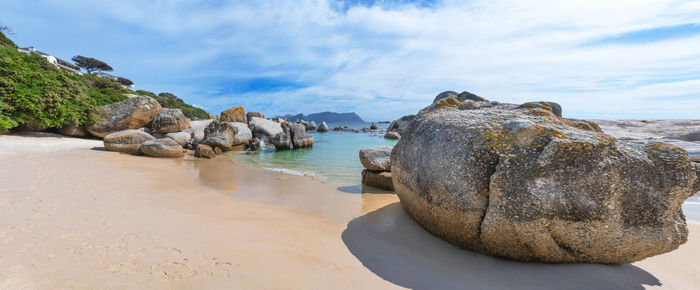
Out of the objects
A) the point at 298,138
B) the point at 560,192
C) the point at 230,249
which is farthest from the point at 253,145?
the point at 560,192

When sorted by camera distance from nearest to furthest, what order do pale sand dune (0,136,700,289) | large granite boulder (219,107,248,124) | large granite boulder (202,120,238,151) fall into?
pale sand dune (0,136,700,289), large granite boulder (202,120,238,151), large granite boulder (219,107,248,124)

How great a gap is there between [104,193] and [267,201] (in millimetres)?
3242

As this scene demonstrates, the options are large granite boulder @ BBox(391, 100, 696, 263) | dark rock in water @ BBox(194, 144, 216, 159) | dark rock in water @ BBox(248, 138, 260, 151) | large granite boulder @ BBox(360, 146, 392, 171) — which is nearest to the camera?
→ large granite boulder @ BBox(391, 100, 696, 263)

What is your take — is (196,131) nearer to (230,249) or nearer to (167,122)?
(167,122)

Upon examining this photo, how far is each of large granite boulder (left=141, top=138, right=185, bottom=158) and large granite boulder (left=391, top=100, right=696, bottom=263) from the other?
1298cm

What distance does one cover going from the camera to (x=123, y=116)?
52.5 feet

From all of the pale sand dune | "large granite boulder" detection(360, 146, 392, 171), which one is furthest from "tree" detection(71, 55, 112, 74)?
"large granite boulder" detection(360, 146, 392, 171)

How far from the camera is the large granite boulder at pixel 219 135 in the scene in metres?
16.2

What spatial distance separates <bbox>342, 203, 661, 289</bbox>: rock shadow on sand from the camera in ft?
9.96

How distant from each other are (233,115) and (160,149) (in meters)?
15.7

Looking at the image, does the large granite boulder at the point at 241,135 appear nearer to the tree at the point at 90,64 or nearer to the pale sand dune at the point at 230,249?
the pale sand dune at the point at 230,249

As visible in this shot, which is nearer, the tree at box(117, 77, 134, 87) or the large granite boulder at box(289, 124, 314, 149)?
the large granite boulder at box(289, 124, 314, 149)

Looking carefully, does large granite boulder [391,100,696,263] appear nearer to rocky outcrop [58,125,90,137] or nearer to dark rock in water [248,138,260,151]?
dark rock in water [248,138,260,151]

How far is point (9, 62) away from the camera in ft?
39.9
